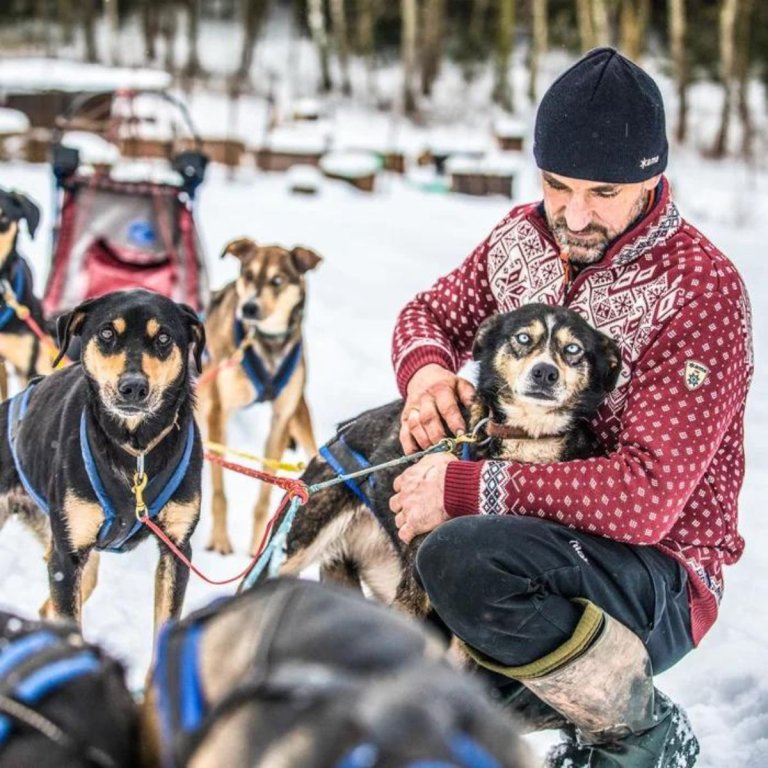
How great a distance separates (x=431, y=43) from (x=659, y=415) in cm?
2485

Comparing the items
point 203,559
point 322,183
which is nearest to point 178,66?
point 322,183

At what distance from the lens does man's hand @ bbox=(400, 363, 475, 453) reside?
259 cm

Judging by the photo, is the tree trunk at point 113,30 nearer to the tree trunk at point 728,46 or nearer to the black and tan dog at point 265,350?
the tree trunk at point 728,46

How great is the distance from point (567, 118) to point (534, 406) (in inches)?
26.2

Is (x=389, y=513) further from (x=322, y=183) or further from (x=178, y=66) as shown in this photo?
(x=178, y=66)

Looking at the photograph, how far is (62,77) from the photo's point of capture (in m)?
24.0

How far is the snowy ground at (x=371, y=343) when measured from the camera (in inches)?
116

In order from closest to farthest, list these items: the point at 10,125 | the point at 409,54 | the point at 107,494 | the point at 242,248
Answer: the point at 107,494 < the point at 242,248 < the point at 10,125 < the point at 409,54

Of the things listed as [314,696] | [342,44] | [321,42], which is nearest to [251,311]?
[314,696]

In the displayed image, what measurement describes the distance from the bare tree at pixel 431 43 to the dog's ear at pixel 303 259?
20.6 metres

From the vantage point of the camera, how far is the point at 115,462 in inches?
109

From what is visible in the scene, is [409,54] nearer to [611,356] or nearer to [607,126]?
[607,126]

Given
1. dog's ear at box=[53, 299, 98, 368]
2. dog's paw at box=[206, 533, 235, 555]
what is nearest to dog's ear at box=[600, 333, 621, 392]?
dog's ear at box=[53, 299, 98, 368]

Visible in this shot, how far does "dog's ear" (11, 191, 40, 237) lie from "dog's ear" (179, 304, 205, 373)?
206cm
